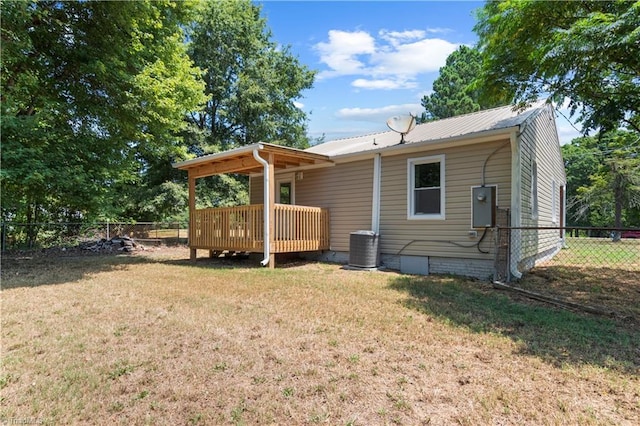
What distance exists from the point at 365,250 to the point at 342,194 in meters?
1.79

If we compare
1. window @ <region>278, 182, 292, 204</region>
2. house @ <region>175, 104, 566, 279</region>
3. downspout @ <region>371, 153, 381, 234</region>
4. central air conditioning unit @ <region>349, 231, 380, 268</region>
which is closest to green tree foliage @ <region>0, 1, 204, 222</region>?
house @ <region>175, 104, 566, 279</region>

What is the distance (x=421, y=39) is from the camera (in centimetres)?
947

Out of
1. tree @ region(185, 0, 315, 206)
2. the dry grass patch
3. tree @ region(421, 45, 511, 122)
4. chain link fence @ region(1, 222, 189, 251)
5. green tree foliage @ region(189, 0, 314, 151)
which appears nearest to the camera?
the dry grass patch

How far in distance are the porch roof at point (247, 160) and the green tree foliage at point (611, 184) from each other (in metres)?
10.0

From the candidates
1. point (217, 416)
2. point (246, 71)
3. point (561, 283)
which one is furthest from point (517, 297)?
point (246, 71)

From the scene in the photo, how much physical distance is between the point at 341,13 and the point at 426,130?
12.0ft

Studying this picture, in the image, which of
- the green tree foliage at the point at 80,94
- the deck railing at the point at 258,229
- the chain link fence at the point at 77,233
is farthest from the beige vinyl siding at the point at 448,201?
the chain link fence at the point at 77,233

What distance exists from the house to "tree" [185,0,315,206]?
26.8ft

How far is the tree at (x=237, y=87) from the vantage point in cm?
1783

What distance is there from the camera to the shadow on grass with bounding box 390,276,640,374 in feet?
10.0

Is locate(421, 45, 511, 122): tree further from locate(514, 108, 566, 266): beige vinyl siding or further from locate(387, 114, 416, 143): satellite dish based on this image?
locate(387, 114, 416, 143): satellite dish

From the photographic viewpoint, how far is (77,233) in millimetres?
12969

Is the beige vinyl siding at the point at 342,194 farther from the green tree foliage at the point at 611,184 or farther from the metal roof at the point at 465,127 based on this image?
the green tree foliage at the point at 611,184

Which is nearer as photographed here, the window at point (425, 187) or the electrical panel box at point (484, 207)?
the electrical panel box at point (484, 207)
